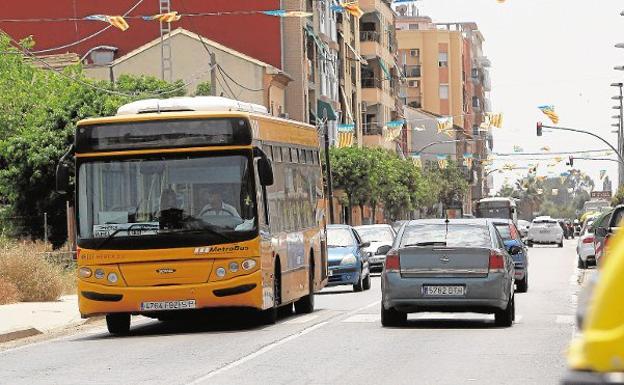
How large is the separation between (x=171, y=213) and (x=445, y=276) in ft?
11.9

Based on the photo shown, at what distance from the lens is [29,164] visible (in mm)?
55406

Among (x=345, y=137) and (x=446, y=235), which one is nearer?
(x=446, y=235)

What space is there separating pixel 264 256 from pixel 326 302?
938cm

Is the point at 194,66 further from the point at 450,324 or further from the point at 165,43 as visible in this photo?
the point at 450,324

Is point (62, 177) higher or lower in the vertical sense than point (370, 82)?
lower

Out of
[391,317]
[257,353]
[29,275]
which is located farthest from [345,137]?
[257,353]

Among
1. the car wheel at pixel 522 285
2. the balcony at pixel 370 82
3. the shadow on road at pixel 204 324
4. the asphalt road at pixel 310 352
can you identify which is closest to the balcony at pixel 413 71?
the balcony at pixel 370 82

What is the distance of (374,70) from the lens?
105m

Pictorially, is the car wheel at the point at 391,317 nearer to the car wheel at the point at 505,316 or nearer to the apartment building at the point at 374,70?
the car wheel at the point at 505,316

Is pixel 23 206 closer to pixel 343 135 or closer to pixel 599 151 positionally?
pixel 343 135

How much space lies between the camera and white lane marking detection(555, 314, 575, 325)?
22791 mm

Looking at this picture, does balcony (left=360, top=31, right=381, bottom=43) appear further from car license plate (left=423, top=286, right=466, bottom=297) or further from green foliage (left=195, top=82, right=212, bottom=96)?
car license plate (left=423, top=286, right=466, bottom=297)

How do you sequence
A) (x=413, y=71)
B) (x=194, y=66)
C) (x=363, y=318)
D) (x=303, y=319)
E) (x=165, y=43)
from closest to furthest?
(x=363, y=318) < (x=303, y=319) < (x=165, y=43) < (x=194, y=66) < (x=413, y=71)

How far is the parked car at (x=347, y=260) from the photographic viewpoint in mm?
35219
